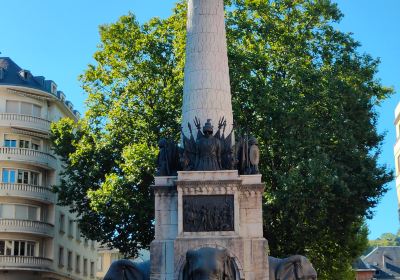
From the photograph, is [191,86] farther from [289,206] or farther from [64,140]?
[64,140]

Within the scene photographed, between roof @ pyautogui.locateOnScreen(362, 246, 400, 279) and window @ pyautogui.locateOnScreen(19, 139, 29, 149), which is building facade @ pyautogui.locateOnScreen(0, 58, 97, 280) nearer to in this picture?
window @ pyautogui.locateOnScreen(19, 139, 29, 149)

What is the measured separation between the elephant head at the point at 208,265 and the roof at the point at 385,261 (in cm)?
6195

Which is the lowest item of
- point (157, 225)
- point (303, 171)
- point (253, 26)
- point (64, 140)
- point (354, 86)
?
point (157, 225)

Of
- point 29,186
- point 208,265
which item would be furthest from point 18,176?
point 208,265

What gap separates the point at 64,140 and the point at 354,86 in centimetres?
1321

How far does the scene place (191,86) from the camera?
16.8 m

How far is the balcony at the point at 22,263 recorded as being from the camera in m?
38.6

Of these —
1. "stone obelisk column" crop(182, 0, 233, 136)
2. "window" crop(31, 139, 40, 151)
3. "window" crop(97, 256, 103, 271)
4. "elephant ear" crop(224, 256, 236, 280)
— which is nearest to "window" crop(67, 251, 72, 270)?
"window" crop(31, 139, 40, 151)

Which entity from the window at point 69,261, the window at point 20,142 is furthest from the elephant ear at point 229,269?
the window at point 69,261

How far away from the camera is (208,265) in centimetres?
1333

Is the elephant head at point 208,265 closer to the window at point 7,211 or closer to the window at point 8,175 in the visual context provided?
the window at point 7,211

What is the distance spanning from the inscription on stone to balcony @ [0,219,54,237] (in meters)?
27.1

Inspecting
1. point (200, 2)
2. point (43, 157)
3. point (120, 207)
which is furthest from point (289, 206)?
point (43, 157)

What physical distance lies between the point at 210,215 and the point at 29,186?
28.5 m
